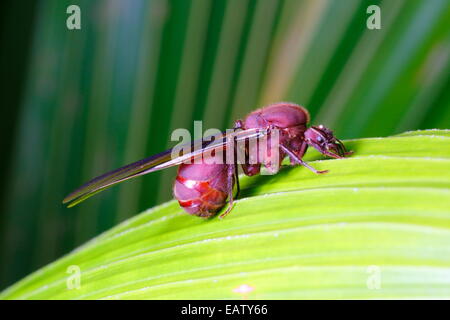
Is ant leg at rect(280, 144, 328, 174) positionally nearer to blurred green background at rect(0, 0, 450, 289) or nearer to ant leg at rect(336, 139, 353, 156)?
ant leg at rect(336, 139, 353, 156)

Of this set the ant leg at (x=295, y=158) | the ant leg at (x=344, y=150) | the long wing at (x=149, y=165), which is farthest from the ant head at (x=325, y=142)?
the long wing at (x=149, y=165)

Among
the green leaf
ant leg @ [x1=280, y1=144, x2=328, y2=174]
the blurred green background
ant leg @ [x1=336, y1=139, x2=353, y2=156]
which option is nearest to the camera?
the green leaf

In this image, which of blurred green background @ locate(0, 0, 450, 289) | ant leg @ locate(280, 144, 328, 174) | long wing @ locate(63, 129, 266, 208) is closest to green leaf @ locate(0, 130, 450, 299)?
ant leg @ locate(280, 144, 328, 174)

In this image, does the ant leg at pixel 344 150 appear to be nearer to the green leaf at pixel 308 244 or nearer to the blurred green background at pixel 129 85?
the green leaf at pixel 308 244

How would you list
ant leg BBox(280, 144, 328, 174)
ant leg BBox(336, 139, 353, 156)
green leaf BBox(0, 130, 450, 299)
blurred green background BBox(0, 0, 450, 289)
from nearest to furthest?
green leaf BBox(0, 130, 450, 299) < ant leg BBox(280, 144, 328, 174) < ant leg BBox(336, 139, 353, 156) < blurred green background BBox(0, 0, 450, 289)

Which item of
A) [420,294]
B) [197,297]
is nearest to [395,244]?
[420,294]

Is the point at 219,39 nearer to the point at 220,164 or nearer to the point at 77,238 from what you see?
the point at 220,164

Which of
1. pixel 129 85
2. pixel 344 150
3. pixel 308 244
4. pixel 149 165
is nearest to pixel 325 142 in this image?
pixel 344 150
